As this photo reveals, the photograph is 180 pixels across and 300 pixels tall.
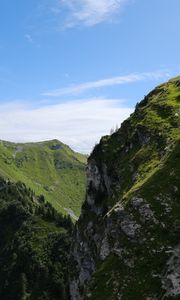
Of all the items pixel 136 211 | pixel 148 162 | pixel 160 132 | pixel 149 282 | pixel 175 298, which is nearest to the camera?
pixel 175 298

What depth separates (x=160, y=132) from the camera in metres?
70.6

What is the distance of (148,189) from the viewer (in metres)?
52.5

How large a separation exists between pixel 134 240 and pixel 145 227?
2.01 metres

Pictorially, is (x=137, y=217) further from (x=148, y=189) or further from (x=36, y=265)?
(x=36, y=265)

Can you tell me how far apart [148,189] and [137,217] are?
14.3ft

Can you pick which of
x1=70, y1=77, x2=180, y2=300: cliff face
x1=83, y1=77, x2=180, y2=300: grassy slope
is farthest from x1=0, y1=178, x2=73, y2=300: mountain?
x1=83, y1=77, x2=180, y2=300: grassy slope

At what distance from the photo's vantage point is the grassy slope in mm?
42969

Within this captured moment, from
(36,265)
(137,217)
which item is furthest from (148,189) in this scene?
(36,265)

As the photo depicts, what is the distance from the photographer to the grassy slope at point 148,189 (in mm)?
42969

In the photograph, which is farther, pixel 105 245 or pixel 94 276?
pixel 105 245

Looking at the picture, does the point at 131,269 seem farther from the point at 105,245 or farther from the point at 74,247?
the point at 74,247

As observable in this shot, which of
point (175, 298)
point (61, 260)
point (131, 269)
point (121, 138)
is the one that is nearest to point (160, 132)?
point (121, 138)

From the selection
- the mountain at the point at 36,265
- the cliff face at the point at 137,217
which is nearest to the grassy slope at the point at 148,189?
the cliff face at the point at 137,217

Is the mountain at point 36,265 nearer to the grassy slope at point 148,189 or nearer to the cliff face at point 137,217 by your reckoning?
the cliff face at point 137,217
